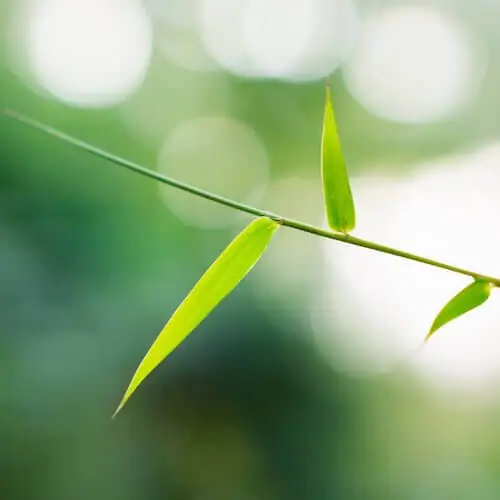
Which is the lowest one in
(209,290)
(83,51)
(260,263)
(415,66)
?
(209,290)

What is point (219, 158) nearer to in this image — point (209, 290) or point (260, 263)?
point (260, 263)

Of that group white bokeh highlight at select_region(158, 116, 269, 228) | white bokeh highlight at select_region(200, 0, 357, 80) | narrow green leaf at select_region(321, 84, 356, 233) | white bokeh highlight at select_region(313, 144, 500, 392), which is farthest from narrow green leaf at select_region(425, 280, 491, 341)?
white bokeh highlight at select_region(200, 0, 357, 80)

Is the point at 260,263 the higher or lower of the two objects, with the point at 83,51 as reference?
lower

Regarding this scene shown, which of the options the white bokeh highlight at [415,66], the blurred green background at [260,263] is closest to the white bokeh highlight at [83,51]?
the blurred green background at [260,263]

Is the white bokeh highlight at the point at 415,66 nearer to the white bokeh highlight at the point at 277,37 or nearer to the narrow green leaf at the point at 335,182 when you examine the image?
the white bokeh highlight at the point at 277,37

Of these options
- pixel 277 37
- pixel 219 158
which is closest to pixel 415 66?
pixel 277 37

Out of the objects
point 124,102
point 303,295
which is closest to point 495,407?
point 303,295
